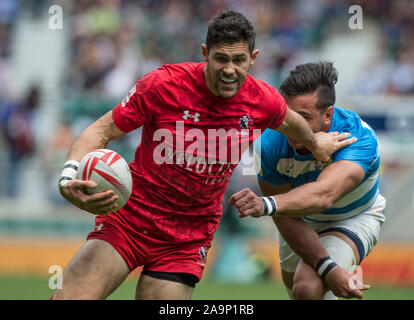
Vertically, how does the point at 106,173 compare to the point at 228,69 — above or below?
below

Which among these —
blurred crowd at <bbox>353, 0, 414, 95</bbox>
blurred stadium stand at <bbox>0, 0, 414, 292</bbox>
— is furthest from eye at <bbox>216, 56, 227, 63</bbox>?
blurred crowd at <bbox>353, 0, 414, 95</bbox>

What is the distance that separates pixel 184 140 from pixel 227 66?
0.67 m

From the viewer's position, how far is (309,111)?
6.14 metres

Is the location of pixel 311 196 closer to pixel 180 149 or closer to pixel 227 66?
pixel 180 149

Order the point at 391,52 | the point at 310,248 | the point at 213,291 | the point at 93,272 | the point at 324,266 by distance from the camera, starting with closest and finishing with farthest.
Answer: the point at 93,272, the point at 324,266, the point at 310,248, the point at 213,291, the point at 391,52

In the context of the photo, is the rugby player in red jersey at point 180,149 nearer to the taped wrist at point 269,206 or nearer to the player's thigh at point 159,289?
the player's thigh at point 159,289

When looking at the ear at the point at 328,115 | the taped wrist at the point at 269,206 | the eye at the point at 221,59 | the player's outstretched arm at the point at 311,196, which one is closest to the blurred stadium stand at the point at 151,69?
the ear at the point at 328,115

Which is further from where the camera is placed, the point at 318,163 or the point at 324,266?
the point at 318,163

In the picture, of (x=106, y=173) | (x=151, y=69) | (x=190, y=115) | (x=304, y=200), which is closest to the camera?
(x=106, y=173)

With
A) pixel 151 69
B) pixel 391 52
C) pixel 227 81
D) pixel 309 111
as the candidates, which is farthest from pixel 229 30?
pixel 391 52

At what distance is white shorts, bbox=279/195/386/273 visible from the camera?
645 cm

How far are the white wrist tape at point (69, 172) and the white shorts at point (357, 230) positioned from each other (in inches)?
95.2

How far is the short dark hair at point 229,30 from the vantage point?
537cm
